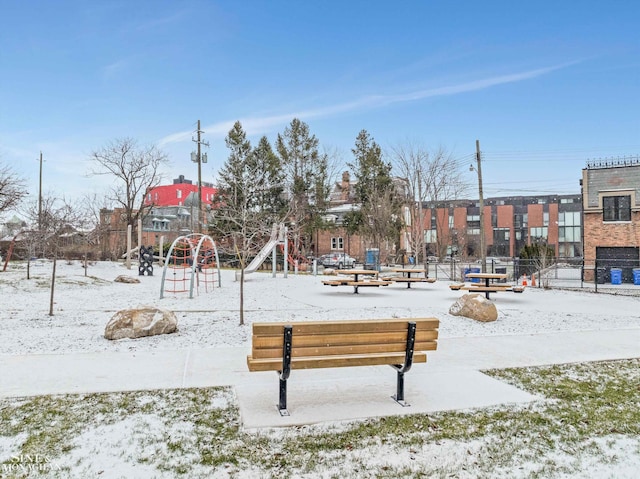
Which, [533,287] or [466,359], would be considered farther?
[533,287]

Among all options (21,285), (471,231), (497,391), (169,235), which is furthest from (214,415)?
(471,231)

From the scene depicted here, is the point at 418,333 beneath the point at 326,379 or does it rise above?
above

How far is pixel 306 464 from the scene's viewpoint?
3.48 metres

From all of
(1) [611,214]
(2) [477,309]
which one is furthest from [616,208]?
(2) [477,309]

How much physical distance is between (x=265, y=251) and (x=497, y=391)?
21.0m

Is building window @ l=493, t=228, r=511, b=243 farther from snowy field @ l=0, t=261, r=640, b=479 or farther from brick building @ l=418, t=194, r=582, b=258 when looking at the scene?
snowy field @ l=0, t=261, r=640, b=479

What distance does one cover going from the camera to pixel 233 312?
11.3m

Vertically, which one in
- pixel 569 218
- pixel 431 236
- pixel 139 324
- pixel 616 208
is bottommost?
pixel 139 324

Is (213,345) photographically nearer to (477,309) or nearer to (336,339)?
(336,339)

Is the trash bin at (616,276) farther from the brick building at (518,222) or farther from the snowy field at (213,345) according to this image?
the brick building at (518,222)

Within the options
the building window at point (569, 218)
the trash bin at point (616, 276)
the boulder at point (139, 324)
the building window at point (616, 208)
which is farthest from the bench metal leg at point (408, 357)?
the building window at point (569, 218)

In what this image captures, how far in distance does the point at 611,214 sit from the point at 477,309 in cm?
2346

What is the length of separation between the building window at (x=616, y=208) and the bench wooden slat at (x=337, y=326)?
2901 centimetres

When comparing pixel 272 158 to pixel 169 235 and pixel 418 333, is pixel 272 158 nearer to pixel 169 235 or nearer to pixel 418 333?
pixel 169 235
